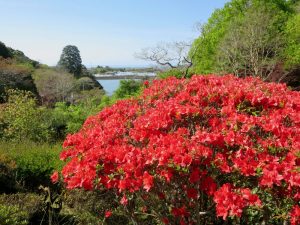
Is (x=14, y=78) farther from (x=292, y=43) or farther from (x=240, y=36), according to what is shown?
(x=292, y=43)

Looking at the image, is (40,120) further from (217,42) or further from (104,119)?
(217,42)

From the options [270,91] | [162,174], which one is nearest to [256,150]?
[162,174]

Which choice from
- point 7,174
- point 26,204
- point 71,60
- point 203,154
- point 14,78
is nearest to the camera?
point 203,154

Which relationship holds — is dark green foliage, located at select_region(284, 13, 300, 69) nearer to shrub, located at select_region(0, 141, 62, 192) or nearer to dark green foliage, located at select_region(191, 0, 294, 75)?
dark green foliage, located at select_region(191, 0, 294, 75)

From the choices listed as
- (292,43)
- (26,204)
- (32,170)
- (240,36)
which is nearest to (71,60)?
(240,36)

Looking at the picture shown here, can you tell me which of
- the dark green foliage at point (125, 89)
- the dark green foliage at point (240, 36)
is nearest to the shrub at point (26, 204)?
the dark green foliage at point (125, 89)

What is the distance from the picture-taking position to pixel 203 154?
353 centimetres

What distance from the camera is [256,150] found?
3625mm

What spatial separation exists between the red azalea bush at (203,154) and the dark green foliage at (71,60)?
49.1 metres

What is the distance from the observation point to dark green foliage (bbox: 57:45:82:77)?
5281 centimetres

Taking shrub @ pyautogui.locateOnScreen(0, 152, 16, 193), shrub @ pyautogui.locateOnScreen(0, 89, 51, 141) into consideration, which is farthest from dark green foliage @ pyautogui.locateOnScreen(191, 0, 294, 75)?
shrub @ pyautogui.locateOnScreen(0, 152, 16, 193)

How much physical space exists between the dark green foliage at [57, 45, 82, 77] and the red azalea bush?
49079 mm

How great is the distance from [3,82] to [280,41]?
16809 millimetres

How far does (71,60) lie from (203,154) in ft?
169
